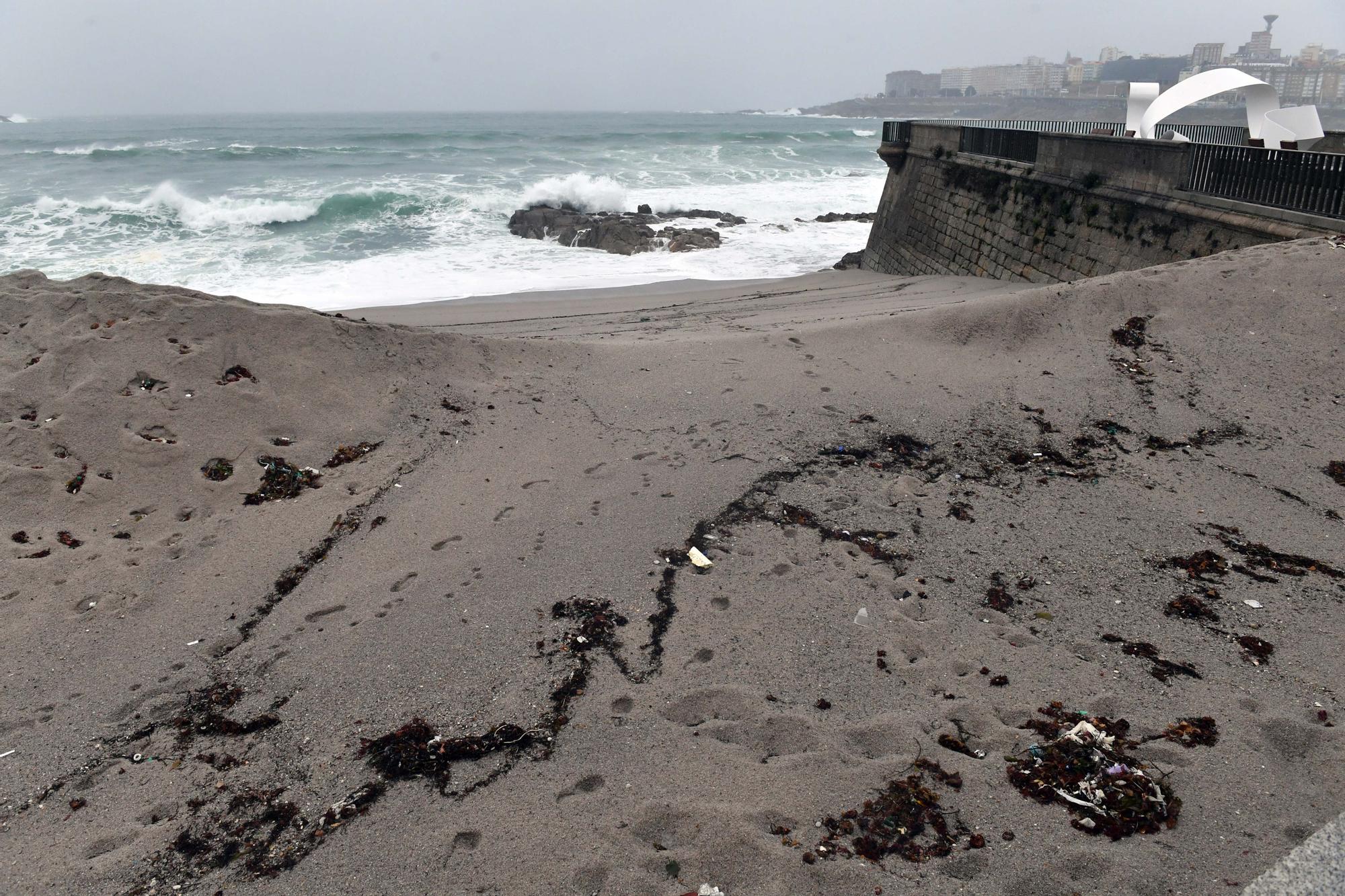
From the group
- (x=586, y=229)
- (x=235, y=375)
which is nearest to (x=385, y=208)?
(x=586, y=229)

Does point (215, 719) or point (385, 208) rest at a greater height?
point (385, 208)

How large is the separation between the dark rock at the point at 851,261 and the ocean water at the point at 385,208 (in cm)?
42

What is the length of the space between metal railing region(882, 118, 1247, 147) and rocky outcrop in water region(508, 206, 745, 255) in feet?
15.8

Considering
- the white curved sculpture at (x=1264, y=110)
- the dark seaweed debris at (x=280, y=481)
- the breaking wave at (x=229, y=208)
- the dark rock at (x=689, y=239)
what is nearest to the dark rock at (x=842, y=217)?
the dark rock at (x=689, y=239)

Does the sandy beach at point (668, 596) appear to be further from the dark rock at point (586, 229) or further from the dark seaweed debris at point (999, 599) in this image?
the dark rock at point (586, 229)

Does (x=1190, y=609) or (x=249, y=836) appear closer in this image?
(x=249, y=836)

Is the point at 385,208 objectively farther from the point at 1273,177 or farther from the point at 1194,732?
the point at 1194,732

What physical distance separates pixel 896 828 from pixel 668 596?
1.58 m

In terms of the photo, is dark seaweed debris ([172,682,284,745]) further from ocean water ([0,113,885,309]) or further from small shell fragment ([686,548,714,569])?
ocean water ([0,113,885,309])

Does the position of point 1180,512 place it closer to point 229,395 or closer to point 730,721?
point 730,721

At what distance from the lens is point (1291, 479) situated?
4.93 m

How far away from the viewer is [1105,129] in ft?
52.5

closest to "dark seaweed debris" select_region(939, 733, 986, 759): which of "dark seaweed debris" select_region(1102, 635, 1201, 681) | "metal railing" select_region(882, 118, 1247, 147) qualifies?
"dark seaweed debris" select_region(1102, 635, 1201, 681)

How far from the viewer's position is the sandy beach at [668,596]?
8.57 ft
